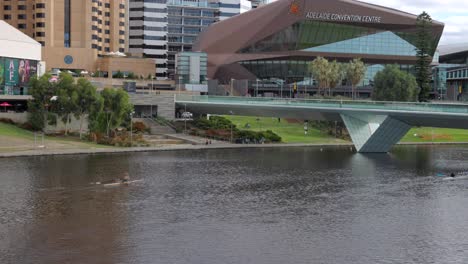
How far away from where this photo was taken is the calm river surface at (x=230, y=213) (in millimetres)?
48312

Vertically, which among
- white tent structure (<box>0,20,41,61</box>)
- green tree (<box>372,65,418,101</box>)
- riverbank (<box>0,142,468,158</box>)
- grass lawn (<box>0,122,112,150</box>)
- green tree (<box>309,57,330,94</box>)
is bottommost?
riverbank (<box>0,142,468,158</box>)

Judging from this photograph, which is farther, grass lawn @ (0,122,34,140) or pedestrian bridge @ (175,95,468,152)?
grass lawn @ (0,122,34,140)

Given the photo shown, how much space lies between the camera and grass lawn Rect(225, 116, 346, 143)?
141 m

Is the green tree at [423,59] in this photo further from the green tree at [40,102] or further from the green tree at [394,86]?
the green tree at [40,102]

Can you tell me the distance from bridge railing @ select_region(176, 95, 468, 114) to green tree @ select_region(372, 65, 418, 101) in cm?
4445

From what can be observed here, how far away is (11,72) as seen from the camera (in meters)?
140

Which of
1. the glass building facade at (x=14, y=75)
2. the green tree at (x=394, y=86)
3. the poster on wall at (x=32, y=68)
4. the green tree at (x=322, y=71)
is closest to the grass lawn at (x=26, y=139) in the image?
the glass building facade at (x=14, y=75)

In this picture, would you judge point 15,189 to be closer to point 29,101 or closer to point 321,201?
point 321,201

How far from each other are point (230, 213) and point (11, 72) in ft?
300

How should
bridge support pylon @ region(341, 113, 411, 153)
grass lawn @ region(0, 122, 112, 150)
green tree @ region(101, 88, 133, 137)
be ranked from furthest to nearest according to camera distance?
green tree @ region(101, 88, 133, 137) → bridge support pylon @ region(341, 113, 411, 153) → grass lawn @ region(0, 122, 112, 150)

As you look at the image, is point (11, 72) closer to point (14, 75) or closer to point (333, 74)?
point (14, 75)

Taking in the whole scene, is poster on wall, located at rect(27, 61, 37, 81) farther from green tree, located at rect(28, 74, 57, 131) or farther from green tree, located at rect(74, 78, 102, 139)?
green tree, located at rect(74, 78, 102, 139)

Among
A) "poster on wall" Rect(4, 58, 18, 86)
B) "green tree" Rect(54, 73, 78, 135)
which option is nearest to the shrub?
"green tree" Rect(54, 73, 78, 135)

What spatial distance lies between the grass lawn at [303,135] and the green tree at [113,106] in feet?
104
